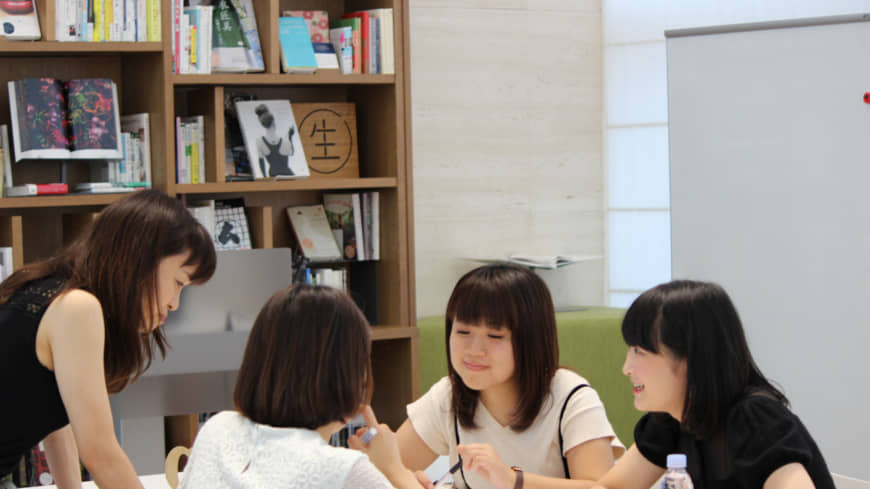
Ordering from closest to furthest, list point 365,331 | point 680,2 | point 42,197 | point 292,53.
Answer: point 365,331, point 42,197, point 292,53, point 680,2

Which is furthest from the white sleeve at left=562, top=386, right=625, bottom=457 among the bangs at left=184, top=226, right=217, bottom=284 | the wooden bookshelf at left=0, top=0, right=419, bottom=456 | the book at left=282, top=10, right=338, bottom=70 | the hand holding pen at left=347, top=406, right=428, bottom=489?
the book at left=282, top=10, right=338, bottom=70

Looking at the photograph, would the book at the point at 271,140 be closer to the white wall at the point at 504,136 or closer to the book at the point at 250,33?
the book at the point at 250,33

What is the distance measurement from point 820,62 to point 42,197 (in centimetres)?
278

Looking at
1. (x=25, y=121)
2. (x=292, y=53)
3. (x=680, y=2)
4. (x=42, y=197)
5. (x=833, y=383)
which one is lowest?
(x=833, y=383)

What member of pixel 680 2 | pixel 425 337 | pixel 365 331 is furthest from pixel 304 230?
pixel 365 331

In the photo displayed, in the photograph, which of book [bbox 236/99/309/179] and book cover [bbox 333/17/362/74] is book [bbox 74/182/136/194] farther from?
book cover [bbox 333/17/362/74]

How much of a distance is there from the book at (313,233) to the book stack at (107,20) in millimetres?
844

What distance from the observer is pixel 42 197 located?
3230 mm

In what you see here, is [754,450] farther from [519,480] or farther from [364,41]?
[364,41]

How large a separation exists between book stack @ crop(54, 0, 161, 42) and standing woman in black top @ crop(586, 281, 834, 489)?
89.2 inches

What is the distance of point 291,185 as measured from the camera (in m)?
3.51

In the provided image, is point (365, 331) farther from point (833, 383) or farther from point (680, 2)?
point (680, 2)

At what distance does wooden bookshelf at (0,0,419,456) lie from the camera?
331cm

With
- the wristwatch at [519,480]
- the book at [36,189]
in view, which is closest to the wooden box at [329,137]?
the book at [36,189]
